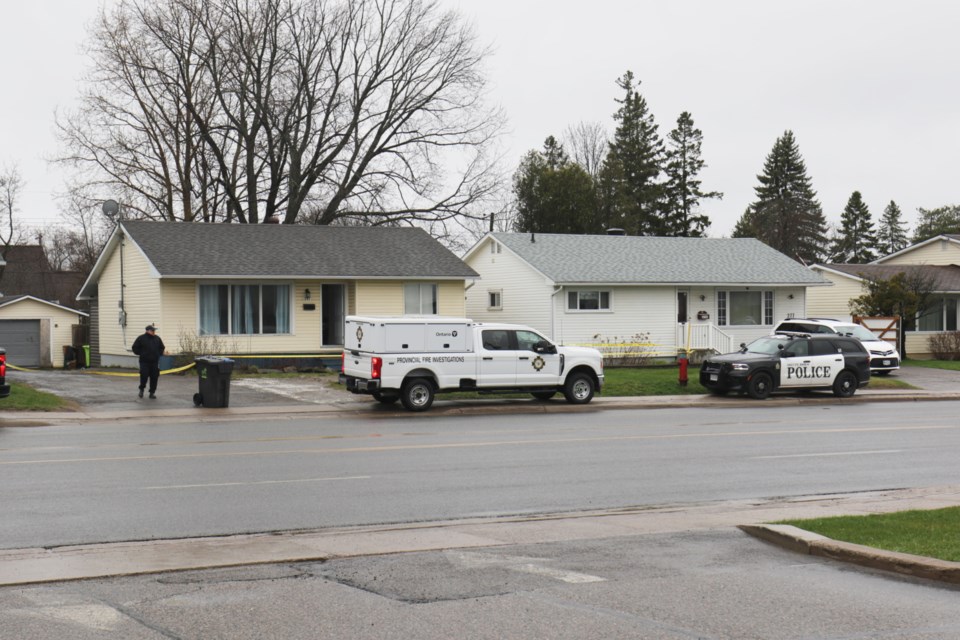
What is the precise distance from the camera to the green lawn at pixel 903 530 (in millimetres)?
9023

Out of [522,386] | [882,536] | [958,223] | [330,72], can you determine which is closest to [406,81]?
[330,72]

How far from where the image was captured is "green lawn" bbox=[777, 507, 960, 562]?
9.02 m

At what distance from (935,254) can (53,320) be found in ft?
142

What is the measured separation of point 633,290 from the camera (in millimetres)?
39688

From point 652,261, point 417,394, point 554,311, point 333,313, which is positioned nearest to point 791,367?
point 417,394

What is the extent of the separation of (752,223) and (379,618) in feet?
299

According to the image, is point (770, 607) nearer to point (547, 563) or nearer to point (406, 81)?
point (547, 563)

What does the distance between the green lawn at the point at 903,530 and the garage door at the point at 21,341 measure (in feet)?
155

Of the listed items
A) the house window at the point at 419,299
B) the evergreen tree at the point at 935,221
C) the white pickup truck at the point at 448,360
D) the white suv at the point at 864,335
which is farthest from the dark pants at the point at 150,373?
the evergreen tree at the point at 935,221

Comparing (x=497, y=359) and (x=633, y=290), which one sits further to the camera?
(x=633, y=290)

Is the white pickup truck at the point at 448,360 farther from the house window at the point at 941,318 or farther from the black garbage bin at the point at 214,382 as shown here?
the house window at the point at 941,318

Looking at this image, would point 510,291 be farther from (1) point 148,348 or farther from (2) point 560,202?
(2) point 560,202

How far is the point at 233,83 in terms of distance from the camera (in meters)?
48.8

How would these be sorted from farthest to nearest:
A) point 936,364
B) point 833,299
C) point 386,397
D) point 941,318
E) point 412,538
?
point 833,299 < point 941,318 < point 936,364 < point 386,397 < point 412,538
